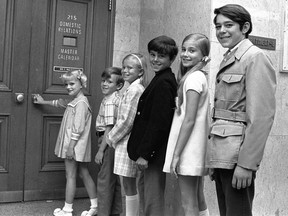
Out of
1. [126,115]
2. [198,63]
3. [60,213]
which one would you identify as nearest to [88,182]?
[60,213]

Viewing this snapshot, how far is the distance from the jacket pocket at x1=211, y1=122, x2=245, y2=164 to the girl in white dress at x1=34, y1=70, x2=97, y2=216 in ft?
6.50

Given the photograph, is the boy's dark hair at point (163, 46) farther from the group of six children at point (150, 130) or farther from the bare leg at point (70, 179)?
the bare leg at point (70, 179)

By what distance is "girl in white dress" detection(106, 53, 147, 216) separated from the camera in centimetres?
424

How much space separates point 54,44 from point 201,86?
2259 mm

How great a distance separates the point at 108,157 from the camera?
4.70m

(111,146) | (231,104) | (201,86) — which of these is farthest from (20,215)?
(231,104)

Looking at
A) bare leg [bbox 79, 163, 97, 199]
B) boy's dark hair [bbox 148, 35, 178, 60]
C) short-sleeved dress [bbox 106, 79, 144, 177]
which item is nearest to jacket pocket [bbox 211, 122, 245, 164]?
boy's dark hair [bbox 148, 35, 178, 60]

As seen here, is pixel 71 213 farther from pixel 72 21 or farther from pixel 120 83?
pixel 72 21

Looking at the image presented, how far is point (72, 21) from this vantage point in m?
5.41

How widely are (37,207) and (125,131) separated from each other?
1487 millimetres

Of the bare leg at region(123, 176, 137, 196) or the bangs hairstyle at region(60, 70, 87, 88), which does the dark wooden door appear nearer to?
the bangs hairstyle at region(60, 70, 87, 88)

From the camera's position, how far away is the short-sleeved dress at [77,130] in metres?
4.80

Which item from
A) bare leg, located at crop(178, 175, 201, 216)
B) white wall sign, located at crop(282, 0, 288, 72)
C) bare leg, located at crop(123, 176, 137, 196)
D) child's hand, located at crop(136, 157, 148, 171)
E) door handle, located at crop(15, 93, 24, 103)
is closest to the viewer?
bare leg, located at crop(178, 175, 201, 216)

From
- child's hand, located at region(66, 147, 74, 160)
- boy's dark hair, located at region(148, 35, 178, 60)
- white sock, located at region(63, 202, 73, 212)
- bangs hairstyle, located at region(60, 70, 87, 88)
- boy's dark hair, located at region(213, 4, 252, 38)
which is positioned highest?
boy's dark hair, located at region(213, 4, 252, 38)
